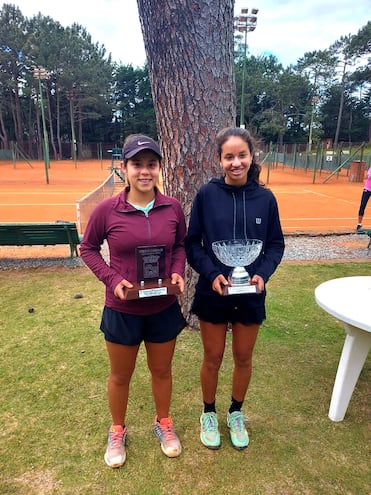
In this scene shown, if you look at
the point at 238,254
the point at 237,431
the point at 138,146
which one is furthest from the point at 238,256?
the point at 237,431

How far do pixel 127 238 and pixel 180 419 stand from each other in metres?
1.55

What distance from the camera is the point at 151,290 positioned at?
6.61ft

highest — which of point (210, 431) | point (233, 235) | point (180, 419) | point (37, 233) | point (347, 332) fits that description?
point (233, 235)

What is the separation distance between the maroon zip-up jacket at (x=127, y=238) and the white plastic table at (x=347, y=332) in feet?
3.57

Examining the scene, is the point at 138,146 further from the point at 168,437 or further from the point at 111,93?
the point at 111,93

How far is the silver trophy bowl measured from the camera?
2158mm

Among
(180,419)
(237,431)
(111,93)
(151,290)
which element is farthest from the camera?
(111,93)

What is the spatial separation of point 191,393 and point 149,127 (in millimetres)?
58249

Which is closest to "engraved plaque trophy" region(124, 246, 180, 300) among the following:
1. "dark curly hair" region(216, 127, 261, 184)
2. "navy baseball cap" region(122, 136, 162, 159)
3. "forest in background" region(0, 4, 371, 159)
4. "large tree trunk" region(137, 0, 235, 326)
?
"navy baseball cap" region(122, 136, 162, 159)

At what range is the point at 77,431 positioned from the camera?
8.80 feet

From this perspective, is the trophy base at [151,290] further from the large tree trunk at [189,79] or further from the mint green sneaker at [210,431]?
the large tree trunk at [189,79]

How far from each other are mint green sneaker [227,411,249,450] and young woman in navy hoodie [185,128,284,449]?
0.36 metres

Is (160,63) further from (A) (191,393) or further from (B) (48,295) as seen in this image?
(B) (48,295)

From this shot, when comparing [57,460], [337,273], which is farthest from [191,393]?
[337,273]
